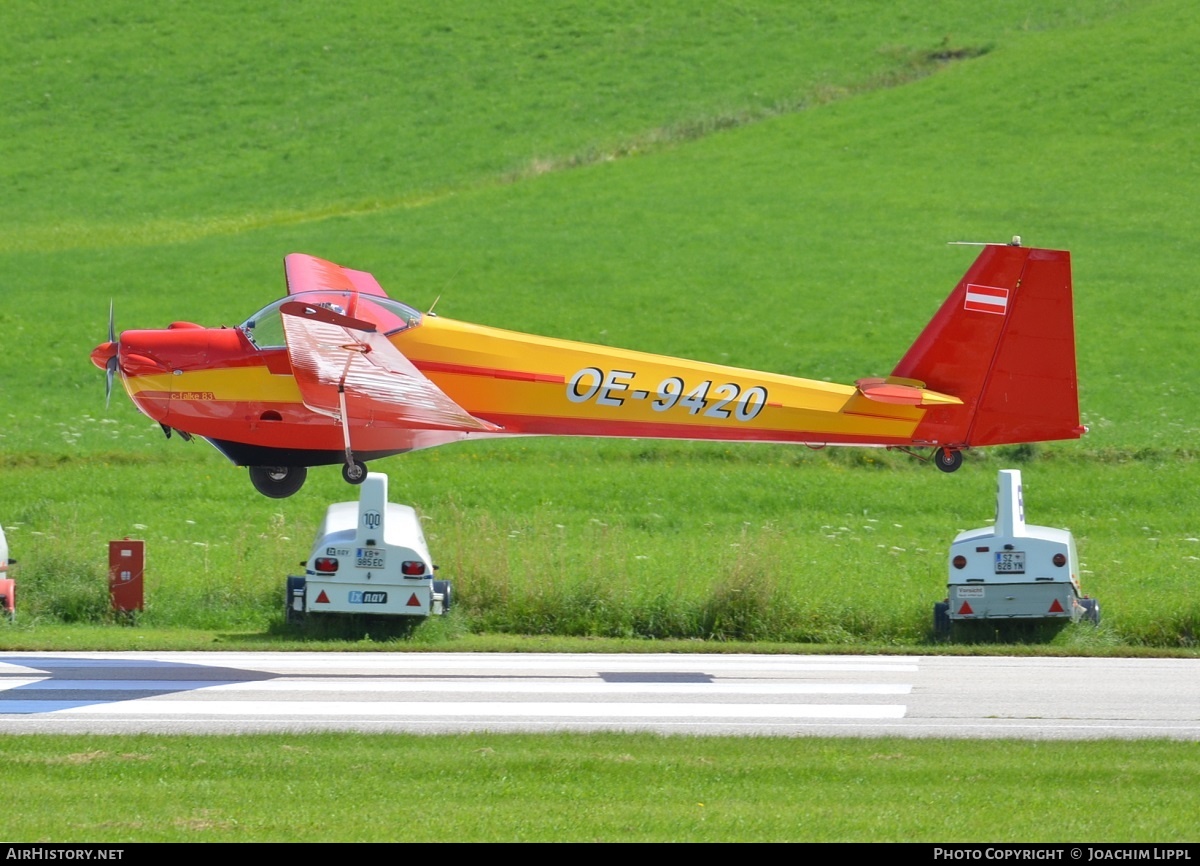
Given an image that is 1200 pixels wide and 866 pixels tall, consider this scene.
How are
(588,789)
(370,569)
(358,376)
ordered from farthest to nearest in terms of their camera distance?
(370,569)
(358,376)
(588,789)

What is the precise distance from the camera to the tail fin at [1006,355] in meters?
15.6

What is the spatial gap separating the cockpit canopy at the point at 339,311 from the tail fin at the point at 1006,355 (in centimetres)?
557

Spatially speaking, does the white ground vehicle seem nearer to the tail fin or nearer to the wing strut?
the wing strut

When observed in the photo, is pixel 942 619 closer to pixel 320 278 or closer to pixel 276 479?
pixel 276 479

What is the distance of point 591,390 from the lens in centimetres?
1568

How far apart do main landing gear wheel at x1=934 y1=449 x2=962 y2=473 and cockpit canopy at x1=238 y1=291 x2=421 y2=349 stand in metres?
5.64

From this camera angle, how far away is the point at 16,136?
175 ft

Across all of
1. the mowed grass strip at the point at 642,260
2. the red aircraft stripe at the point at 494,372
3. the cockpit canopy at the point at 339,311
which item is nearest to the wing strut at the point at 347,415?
the cockpit canopy at the point at 339,311

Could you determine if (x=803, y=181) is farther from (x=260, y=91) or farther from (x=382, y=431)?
(x=382, y=431)

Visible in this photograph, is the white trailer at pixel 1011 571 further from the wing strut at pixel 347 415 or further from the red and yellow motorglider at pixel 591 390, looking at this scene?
the wing strut at pixel 347 415

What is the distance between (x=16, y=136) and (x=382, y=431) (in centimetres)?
4352

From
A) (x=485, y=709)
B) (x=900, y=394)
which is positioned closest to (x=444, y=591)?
(x=485, y=709)

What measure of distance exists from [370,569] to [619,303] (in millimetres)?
20631
